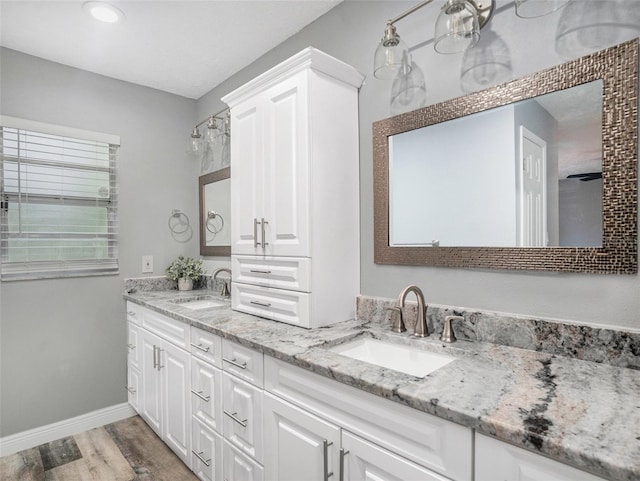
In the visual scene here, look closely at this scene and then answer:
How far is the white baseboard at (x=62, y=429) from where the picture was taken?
7.48 ft

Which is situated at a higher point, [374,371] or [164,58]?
[164,58]

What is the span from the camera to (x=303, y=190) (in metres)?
1.68

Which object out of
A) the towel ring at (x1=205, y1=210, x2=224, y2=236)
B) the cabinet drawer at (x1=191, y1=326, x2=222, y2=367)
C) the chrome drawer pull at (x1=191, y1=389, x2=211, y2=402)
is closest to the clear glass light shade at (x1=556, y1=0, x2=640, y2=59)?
the cabinet drawer at (x1=191, y1=326, x2=222, y2=367)

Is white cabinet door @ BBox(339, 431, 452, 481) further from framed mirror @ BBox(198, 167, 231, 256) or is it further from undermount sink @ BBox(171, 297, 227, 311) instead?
framed mirror @ BBox(198, 167, 231, 256)

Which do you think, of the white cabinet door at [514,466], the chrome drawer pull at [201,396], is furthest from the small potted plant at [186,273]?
the white cabinet door at [514,466]

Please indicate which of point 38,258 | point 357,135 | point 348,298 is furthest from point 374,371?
point 38,258

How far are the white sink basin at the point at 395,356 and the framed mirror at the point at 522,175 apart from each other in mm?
379

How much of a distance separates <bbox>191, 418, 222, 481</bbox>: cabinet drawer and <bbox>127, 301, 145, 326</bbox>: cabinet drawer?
95 cm

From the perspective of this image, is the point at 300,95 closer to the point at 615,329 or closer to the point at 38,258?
the point at 615,329

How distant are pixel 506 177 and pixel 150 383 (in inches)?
93.0

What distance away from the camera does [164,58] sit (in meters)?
2.46

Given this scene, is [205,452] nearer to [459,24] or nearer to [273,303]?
[273,303]

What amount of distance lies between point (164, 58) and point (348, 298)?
2035mm

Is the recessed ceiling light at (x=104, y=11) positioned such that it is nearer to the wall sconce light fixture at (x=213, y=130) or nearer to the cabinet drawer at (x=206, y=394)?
the wall sconce light fixture at (x=213, y=130)
